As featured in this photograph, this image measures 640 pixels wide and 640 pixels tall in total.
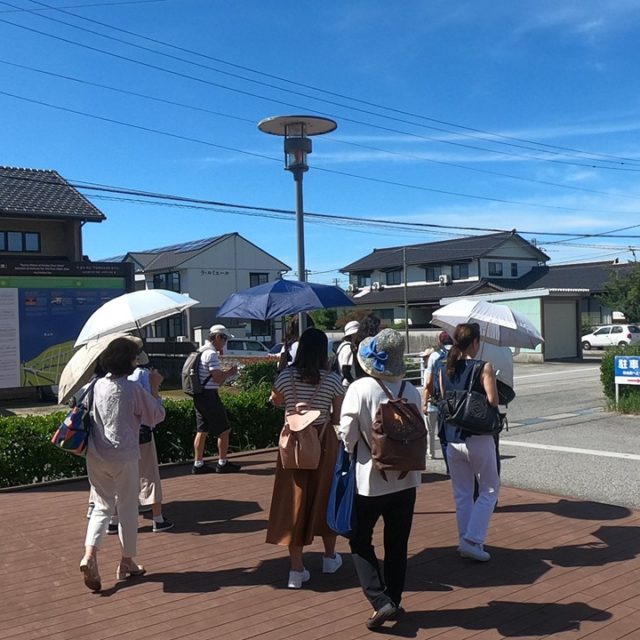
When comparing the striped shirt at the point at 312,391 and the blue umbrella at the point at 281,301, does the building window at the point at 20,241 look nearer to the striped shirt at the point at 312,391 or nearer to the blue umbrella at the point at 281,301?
the blue umbrella at the point at 281,301

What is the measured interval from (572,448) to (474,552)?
521cm

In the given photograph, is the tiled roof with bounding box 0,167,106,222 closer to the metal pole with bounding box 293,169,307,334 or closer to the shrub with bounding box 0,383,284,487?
the shrub with bounding box 0,383,284,487

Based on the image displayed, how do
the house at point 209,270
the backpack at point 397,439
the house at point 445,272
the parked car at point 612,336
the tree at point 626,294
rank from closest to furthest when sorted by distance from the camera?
the backpack at point 397,439
the parked car at point 612,336
the tree at point 626,294
the house at point 445,272
the house at point 209,270

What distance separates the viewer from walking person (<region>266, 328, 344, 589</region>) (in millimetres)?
4531

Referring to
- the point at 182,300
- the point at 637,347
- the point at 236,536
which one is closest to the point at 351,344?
the point at 182,300

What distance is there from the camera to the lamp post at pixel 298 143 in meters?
8.62

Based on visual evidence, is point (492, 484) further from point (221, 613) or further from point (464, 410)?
point (221, 613)

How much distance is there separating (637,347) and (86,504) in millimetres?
11550

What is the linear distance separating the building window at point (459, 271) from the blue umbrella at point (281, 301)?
4167cm

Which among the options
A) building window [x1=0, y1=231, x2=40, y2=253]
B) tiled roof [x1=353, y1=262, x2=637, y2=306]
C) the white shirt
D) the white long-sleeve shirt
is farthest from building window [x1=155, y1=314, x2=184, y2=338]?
the white shirt

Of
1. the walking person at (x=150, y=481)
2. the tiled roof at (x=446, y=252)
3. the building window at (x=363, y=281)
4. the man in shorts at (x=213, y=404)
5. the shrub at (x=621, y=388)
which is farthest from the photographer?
the building window at (x=363, y=281)

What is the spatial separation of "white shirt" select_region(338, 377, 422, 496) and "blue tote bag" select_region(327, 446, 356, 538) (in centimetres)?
7

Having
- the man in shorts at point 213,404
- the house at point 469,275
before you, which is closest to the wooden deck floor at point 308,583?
the man in shorts at point 213,404

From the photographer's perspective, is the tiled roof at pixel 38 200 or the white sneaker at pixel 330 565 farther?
the tiled roof at pixel 38 200
